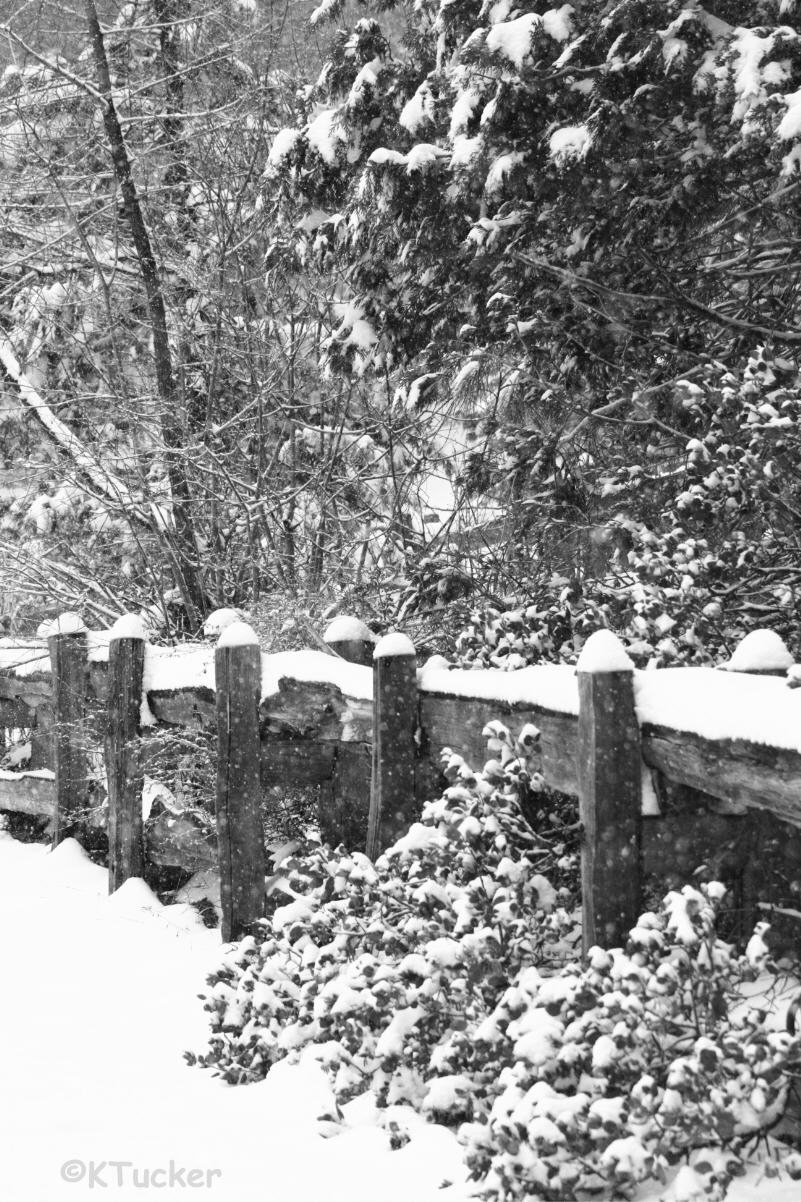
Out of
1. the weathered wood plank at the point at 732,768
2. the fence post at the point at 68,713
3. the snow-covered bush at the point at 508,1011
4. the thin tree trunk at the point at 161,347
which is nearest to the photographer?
the snow-covered bush at the point at 508,1011

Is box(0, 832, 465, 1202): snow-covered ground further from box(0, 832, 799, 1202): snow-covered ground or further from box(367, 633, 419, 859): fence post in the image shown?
box(367, 633, 419, 859): fence post

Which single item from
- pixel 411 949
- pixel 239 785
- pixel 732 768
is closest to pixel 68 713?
pixel 239 785

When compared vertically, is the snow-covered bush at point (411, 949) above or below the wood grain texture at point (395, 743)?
below

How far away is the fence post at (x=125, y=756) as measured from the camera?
686 cm

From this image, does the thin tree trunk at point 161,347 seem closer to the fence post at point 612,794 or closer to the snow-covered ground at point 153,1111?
the snow-covered ground at point 153,1111

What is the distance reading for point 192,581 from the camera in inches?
375

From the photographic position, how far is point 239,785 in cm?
572

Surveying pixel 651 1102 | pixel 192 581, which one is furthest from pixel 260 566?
pixel 651 1102

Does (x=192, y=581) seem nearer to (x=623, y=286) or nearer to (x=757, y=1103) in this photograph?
(x=623, y=286)

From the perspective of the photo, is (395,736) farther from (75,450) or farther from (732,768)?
(75,450)

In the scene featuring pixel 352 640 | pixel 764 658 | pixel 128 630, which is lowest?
pixel 764 658

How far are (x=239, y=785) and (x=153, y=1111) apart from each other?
1990mm

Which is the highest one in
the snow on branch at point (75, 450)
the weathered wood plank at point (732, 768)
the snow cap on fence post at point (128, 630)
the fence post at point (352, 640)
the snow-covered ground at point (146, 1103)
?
the snow on branch at point (75, 450)

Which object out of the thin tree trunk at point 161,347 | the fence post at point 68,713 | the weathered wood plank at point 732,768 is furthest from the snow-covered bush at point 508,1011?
the thin tree trunk at point 161,347
